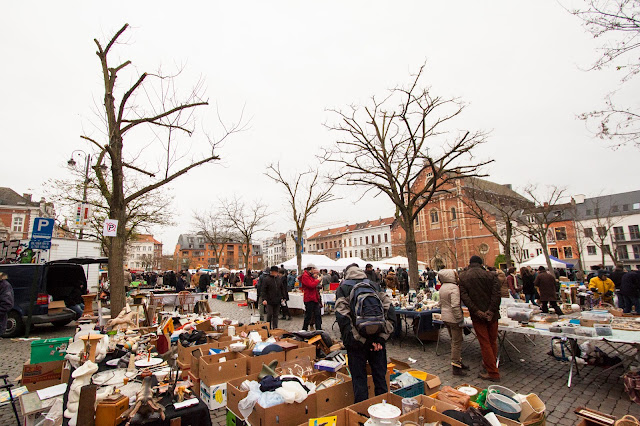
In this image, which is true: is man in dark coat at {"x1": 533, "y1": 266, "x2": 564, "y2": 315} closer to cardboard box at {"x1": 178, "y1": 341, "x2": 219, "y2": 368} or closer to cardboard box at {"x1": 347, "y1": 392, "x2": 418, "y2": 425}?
cardboard box at {"x1": 347, "y1": 392, "x2": 418, "y2": 425}

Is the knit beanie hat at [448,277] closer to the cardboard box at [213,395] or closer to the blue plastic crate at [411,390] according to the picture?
the blue plastic crate at [411,390]

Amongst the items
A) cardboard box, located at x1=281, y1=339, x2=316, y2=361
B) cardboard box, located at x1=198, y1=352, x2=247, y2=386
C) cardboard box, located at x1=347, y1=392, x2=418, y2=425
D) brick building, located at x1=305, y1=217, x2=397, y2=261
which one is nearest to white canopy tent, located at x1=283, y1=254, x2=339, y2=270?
cardboard box, located at x1=281, y1=339, x2=316, y2=361

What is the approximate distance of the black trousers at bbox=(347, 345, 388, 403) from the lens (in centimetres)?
358

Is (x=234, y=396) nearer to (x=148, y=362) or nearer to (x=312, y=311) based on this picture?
(x=148, y=362)

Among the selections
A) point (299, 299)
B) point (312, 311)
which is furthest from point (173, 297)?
point (312, 311)

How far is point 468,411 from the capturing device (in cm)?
294

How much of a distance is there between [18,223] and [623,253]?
3566 inches

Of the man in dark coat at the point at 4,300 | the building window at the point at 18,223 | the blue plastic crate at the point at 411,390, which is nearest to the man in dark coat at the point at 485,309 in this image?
the blue plastic crate at the point at 411,390

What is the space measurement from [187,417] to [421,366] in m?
4.49

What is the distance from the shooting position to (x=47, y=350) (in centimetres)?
468

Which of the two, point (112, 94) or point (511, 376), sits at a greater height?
point (112, 94)

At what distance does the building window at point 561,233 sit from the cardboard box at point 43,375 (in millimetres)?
62888

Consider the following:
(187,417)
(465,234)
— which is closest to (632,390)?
(187,417)

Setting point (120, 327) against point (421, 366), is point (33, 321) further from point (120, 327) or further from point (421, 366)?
point (421, 366)
